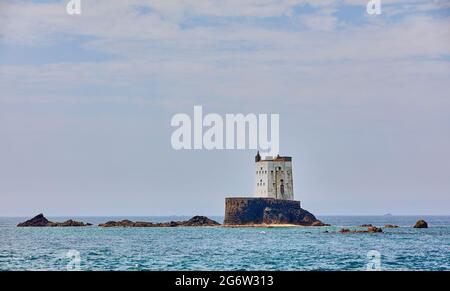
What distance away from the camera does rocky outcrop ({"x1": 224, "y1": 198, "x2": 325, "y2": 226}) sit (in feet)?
283

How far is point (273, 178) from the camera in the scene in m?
76.5

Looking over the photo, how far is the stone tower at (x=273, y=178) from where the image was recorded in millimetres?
70438

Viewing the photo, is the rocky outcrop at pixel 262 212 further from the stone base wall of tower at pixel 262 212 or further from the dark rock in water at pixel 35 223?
the dark rock in water at pixel 35 223

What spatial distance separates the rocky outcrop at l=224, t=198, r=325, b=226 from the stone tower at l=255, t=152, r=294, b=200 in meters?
2.19

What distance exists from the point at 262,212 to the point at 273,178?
12.1 meters
